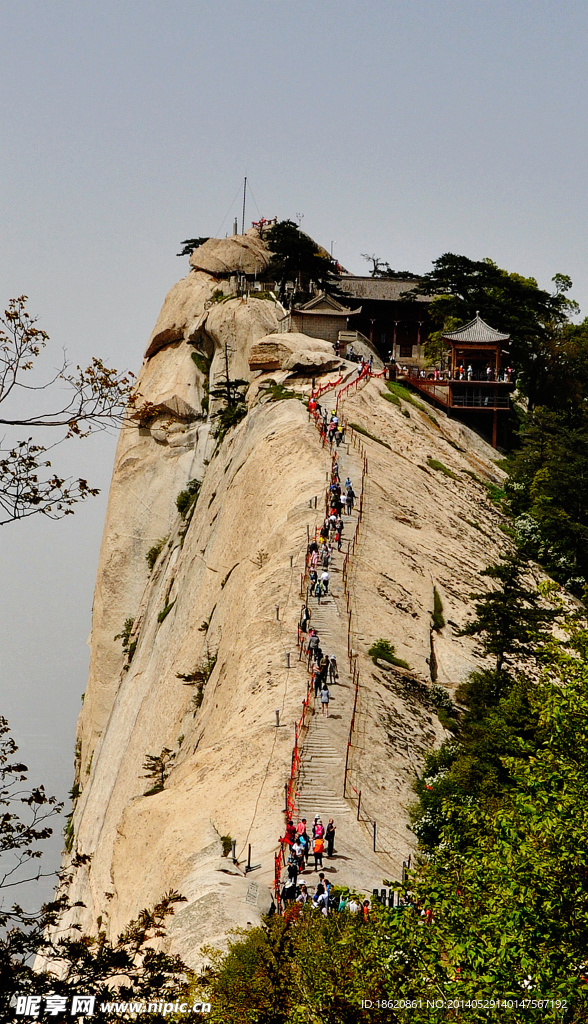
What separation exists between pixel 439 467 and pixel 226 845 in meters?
32.6

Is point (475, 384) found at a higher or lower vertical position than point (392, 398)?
higher

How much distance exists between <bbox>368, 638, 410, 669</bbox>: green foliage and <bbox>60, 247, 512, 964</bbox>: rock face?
13.0 inches

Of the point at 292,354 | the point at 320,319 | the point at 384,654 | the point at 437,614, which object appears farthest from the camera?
the point at 320,319

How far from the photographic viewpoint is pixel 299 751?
29.5 meters

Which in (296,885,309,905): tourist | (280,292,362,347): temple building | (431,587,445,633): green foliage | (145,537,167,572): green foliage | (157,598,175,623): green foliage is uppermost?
(280,292,362,347): temple building

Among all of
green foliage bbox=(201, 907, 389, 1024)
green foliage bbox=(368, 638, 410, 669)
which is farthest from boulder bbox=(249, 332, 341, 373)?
green foliage bbox=(201, 907, 389, 1024)

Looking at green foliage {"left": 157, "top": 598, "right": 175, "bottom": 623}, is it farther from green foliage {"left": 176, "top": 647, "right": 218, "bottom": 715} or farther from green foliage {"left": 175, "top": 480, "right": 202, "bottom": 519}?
green foliage {"left": 176, "top": 647, "right": 218, "bottom": 715}

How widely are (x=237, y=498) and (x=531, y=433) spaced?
19.9 m

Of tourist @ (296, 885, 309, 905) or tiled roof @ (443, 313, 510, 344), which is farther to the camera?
tiled roof @ (443, 313, 510, 344)

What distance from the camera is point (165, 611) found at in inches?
2232

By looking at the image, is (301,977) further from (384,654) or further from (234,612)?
(234,612)

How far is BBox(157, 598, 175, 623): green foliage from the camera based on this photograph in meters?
56.0

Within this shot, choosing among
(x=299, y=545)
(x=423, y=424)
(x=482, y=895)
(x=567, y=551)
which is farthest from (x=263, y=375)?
(x=482, y=895)

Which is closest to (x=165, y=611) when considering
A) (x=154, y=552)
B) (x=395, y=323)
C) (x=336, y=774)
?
(x=154, y=552)
